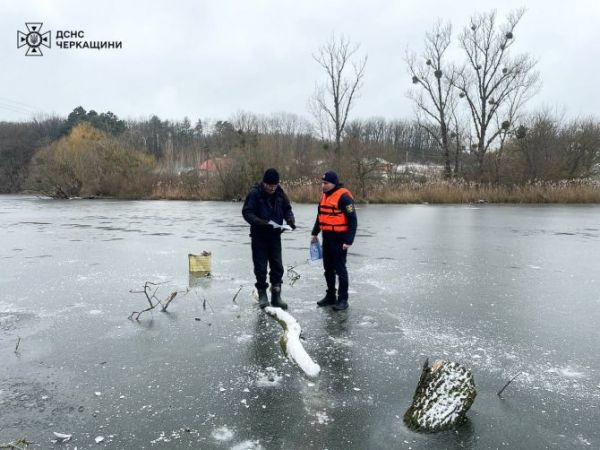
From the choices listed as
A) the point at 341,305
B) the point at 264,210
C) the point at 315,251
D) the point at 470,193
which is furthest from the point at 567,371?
the point at 470,193

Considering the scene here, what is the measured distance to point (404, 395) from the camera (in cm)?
376

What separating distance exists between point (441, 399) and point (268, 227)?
3.48 m

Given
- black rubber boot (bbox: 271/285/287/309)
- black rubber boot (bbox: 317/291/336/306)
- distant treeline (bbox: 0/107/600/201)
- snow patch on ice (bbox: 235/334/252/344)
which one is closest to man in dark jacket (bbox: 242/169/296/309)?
black rubber boot (bbox: 271/285/287/309)

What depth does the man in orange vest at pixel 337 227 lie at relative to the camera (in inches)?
240

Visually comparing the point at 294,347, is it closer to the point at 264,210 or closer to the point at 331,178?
the point at 264,210

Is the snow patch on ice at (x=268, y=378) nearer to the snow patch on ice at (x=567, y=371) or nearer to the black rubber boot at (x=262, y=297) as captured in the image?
the black rubber boot at (x=262, y=297)

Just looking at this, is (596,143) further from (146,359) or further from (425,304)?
(146,359)

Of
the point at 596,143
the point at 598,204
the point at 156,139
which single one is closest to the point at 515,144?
the point at 596,143

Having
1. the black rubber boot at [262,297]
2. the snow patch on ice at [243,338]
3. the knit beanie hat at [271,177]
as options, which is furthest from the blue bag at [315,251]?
the snow patch on ice at [243,338]

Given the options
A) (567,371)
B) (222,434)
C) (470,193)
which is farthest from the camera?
(470,193)

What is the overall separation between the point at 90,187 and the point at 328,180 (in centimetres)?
3960

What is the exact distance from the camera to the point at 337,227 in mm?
6152

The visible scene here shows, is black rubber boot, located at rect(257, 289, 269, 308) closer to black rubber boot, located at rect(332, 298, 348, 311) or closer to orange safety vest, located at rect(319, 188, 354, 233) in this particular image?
black rubber boot, located at rect(332, 298, 348, 311)

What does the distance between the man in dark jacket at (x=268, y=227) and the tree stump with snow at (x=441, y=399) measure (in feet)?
9.83
